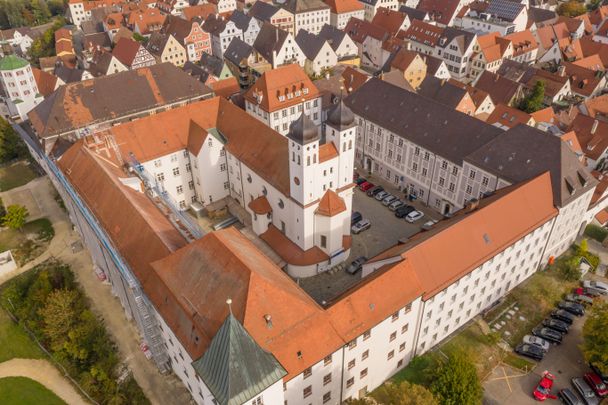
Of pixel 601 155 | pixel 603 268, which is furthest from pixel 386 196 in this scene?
pixel 601 155

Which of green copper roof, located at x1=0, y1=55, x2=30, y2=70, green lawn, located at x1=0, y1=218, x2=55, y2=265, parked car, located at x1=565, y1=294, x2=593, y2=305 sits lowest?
green lawn, located at x1=0, y1=218, x2=55, y2=265

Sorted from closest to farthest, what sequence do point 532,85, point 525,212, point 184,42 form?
point 525,212 < point 532,85 < point 184,42

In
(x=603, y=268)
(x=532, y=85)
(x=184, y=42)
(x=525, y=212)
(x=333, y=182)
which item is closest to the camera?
(x=525, y=212)

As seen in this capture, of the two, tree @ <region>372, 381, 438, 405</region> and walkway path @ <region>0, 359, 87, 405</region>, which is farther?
Answer: walkway path @ <region>0, 359, 87, 405</region>

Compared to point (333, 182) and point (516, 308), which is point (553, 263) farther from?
point (333, 182)

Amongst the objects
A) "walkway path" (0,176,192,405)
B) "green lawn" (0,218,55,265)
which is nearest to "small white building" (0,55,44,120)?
"walkway path" (0,176,192,405)

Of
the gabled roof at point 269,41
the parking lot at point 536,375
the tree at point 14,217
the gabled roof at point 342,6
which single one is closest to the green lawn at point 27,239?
the tree at point 14,217

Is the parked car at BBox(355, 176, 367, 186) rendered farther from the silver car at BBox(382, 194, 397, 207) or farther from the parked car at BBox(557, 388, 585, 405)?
the parked car at BBox(557, 388, 585, 405)

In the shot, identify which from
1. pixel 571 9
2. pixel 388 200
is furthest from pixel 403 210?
pixel 571 9
